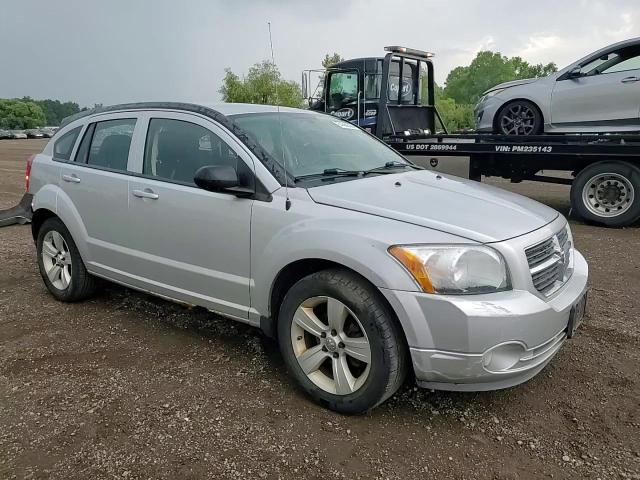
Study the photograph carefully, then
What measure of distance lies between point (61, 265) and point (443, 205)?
3347 millimetres

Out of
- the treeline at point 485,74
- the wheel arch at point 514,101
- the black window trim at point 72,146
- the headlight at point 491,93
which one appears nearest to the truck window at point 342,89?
the headlight at point 491,93

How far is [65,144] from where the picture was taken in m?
4.56

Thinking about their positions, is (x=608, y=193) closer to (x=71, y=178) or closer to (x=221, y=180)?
(x=221, y=180)

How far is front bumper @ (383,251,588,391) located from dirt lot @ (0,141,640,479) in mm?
332

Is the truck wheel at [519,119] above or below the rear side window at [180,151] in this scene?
above

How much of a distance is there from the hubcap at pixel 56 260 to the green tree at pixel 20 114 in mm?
82977

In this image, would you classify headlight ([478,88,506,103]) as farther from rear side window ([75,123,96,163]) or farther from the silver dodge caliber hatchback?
rear side window ([75,123,96,163])

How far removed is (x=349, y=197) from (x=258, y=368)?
1.26 metres

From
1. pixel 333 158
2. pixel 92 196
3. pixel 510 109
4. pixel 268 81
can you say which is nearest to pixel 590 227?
pixel 510 109

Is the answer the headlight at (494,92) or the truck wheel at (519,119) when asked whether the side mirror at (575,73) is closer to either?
the truck wheel at (519,119)

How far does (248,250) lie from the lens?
10.2 feet

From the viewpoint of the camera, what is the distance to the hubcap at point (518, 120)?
8.57 meters

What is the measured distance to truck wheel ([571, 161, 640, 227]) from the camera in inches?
293

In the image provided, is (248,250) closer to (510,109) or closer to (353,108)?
(510,109)
